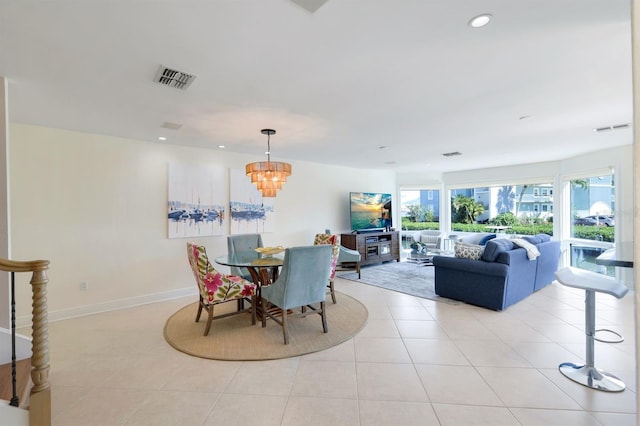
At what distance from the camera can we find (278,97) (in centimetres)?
270

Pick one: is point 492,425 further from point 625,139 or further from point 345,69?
point 625,139

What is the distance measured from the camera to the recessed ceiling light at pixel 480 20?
1.62m

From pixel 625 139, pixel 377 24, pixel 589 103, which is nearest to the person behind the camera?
pixel 377 24

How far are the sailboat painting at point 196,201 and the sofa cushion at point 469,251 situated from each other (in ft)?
13.0

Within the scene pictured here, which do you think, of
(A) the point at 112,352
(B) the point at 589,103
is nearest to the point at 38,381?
(A) the point at 112,352

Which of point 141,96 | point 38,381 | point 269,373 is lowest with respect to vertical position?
point 269,373

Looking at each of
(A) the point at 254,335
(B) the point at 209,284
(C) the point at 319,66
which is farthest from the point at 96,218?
(C) the point at 319,66

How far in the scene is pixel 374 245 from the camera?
22.2 ft

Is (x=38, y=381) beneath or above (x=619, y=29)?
beneath

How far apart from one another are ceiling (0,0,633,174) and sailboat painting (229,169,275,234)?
128 cm

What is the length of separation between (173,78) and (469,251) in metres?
4.28

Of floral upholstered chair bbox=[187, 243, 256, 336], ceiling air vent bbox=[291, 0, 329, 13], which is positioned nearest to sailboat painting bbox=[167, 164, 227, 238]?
floral upholstered chair bbox=[187, 243, 256, 336]

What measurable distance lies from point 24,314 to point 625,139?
8.98 metres

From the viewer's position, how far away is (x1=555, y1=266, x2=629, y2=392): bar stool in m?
2.13
